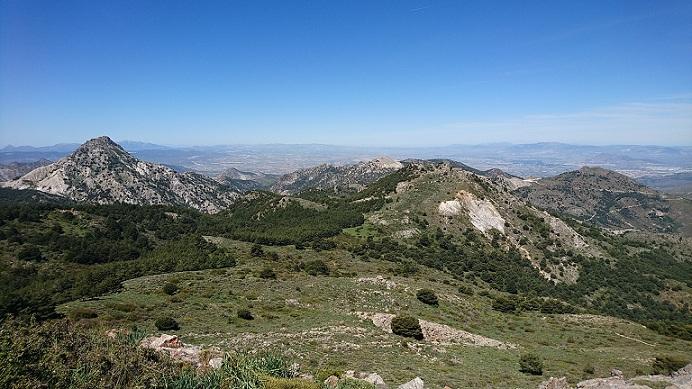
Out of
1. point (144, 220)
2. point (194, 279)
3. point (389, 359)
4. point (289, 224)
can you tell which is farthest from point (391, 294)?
point (144, 220)

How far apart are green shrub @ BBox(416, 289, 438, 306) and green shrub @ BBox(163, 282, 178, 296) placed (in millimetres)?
30422

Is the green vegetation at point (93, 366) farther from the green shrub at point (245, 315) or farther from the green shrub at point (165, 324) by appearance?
the green shrub at point (245, 315)

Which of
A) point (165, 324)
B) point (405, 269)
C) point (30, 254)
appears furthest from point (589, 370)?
point (30, 254)

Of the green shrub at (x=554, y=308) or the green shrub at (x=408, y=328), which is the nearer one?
the green shrub at (x=408, y=328)

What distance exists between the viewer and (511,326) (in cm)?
4834

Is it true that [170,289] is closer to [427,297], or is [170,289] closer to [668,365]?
[427,297]

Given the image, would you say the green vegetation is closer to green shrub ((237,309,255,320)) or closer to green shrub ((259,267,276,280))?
green shrub ((237,309,255,320))

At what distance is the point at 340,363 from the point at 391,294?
955 inches

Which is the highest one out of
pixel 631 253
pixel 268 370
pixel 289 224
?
pixel 268 370

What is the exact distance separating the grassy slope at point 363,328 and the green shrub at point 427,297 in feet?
4.27

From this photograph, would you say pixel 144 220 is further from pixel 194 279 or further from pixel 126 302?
pixel 126 302

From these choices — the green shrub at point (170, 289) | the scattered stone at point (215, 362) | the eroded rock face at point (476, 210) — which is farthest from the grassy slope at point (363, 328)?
the eroded rock face at point (476, 210)

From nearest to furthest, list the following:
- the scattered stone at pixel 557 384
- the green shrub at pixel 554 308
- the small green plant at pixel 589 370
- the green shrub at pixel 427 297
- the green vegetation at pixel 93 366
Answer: the green vegetation at pixel 93 366 → the scattered stone at pixel 557 384 → the small green plant at pixel 589 370 → the green shrub at pixel 427 297 → the green shrub at pixel 554 308

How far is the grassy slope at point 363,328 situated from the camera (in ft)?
99.1
